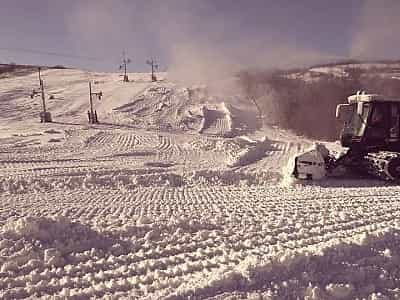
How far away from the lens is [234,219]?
4625 mm

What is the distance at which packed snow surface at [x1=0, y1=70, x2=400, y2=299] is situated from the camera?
3023 millimetres

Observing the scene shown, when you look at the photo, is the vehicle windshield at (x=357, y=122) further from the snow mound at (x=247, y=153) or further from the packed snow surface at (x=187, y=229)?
the snow mound at (x=247, y=153)

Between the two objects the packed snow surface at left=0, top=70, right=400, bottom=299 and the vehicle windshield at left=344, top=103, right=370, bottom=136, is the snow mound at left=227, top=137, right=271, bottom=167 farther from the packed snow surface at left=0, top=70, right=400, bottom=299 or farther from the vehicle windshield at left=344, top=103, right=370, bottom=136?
the vehicle windshield at left=344, top=103, right=370, bottom=136

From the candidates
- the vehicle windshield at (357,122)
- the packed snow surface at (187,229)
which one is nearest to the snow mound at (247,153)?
the packed snow surface at (187,229)

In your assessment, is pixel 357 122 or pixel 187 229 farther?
pixel 357 122

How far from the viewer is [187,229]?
14.1 ft

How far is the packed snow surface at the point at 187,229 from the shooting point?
9.92 feet

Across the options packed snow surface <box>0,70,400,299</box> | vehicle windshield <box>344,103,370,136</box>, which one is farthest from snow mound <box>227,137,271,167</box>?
vehicle windshield <box>344,103,370,136</box>

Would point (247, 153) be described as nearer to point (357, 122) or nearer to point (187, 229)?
point (357, 122)

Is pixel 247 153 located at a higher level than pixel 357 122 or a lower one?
lower

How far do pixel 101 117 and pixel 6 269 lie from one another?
16.5 meters

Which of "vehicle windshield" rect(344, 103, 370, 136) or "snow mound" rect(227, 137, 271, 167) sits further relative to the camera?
"snow mound" rect(227, 137, 271, 167)

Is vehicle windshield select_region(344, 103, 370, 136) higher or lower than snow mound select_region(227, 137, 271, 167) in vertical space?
higher

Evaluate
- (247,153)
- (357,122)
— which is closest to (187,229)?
(357,122)
